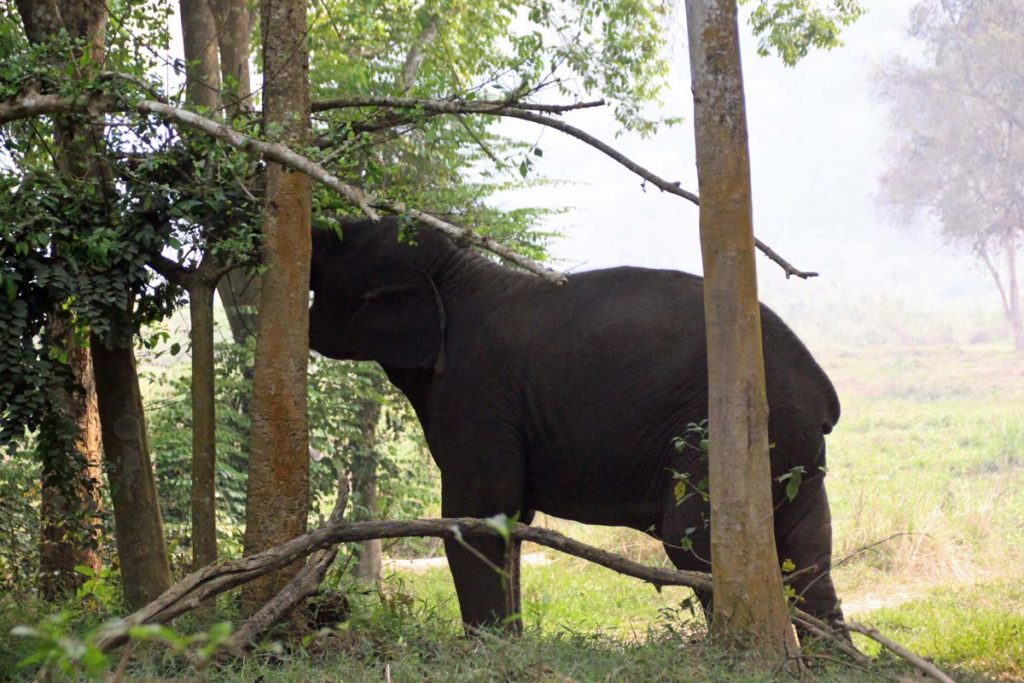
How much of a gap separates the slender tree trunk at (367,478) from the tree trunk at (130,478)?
5.37 meters

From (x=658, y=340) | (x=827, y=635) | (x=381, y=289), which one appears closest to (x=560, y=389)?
(x=658, y=340)

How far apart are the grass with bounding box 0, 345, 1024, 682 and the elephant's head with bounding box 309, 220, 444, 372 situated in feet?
5.09

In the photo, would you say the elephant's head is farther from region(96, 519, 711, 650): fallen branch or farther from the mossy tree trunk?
region(96, 519, 711, 650): fallen branch

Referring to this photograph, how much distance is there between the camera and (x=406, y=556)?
1575 cm

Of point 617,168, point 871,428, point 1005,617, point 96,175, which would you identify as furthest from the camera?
point 617,168

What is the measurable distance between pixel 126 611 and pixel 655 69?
10.4 meters

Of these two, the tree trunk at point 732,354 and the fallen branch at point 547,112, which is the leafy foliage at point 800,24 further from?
the tree trunk at point 732,354

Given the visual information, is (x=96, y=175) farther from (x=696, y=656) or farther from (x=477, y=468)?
(x=696, y=656)

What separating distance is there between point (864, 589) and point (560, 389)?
24.3 feet

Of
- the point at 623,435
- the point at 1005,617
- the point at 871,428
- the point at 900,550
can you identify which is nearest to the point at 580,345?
the point at 623,435

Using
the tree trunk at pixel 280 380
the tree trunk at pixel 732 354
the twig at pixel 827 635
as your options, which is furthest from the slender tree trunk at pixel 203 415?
the twig at pixel 827 635

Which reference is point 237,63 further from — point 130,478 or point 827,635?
point 827,635

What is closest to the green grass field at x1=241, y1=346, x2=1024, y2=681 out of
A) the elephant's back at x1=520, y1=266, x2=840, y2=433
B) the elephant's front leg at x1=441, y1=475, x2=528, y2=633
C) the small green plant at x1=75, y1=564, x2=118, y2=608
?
the elephant's front leg at x1=441, y1=475, x2=528, y2=633

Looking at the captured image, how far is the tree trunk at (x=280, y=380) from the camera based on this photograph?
583 cm
